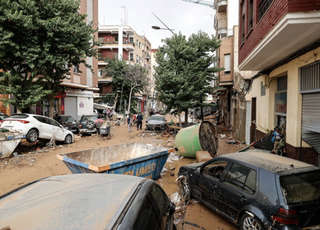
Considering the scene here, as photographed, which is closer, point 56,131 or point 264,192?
point 264,192

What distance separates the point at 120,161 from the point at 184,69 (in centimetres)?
1290

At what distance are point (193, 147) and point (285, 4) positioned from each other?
6295 mm

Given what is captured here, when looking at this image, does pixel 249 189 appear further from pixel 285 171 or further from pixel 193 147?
pixel 193 147


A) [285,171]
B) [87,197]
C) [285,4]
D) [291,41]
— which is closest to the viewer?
[87,197]

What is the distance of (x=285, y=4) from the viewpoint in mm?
4863

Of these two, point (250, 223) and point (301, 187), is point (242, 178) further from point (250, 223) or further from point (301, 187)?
point (301, 187)

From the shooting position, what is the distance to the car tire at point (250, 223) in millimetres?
3446

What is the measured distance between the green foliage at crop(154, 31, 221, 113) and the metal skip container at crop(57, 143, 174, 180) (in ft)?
31.3

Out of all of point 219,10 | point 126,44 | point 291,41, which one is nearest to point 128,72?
point 126,44

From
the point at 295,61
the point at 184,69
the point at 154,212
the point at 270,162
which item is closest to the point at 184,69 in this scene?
the point at 184,69

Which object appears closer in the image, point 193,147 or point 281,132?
point 281,132

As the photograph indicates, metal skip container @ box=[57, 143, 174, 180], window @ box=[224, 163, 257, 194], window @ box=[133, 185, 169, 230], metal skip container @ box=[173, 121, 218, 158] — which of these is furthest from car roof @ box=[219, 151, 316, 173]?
metal skip container @ box=[173, 121, 218, 158]

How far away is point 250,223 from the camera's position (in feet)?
11.8

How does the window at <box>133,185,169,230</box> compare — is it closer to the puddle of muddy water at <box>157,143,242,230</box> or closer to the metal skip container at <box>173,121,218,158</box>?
the puddle of muddy water at <box>157,143,242,230</box>
